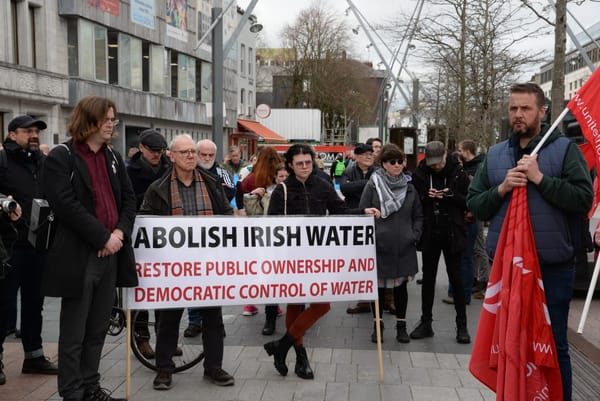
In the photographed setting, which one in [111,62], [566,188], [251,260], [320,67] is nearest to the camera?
[566,188]

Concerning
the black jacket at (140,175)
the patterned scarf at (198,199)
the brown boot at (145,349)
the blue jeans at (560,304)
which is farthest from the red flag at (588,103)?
the brown boot at (145,349)

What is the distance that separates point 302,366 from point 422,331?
1.77 metres

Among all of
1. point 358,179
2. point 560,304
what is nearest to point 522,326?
point 560,304

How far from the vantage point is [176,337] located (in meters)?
5.19

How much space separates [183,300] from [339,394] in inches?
55.2

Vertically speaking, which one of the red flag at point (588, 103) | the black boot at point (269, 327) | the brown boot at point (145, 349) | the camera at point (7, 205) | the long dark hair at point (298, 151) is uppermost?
the red flag at point (588, 103)

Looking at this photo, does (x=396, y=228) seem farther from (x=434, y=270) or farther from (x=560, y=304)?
(x=560, y=304)

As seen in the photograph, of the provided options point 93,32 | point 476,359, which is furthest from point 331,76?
point 476,359

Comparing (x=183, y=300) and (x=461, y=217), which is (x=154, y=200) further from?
(x=461, y=217)

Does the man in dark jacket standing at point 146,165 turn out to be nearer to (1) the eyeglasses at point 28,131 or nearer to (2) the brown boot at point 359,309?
(1) the eyeglasses at point 28,131

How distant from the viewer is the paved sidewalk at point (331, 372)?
492 cm

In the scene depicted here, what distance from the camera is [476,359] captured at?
4051 mm

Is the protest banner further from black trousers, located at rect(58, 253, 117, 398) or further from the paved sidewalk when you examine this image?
the paved sidewalk

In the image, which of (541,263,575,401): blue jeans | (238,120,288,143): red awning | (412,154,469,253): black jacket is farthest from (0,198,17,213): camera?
(238,120,288,143): red awning
